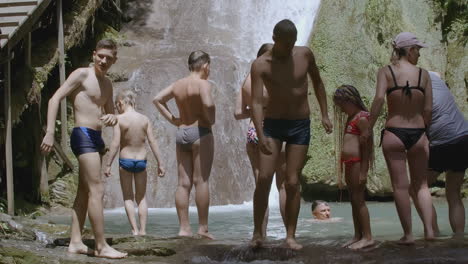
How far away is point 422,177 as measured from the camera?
262 inches

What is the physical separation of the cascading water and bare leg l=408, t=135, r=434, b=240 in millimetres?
7186

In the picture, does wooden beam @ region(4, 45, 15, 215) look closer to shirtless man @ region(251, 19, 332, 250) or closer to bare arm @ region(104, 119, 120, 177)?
bare arm @ region(104, 119, 120, 177)

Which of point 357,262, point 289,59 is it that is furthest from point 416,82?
point 357,262

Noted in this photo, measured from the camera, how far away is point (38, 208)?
43.3 ft

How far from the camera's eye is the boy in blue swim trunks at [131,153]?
27.3ft

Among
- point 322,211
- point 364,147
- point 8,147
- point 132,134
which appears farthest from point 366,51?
point 364,147

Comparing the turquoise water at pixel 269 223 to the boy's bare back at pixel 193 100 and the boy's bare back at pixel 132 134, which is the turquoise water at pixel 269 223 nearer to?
the boy's bare back at pixel 132 134

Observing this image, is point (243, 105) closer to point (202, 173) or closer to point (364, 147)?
point (202, 173)

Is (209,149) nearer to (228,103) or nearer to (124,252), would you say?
(124,252)

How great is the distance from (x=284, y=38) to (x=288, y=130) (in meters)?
0.78

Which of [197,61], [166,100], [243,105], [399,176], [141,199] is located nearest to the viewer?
[399,176]

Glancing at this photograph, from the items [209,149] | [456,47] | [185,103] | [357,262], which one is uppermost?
[456,47]

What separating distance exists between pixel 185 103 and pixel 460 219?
300cm

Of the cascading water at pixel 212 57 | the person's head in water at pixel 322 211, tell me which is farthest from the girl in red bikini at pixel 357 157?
the cascading water at pixel 212 57
